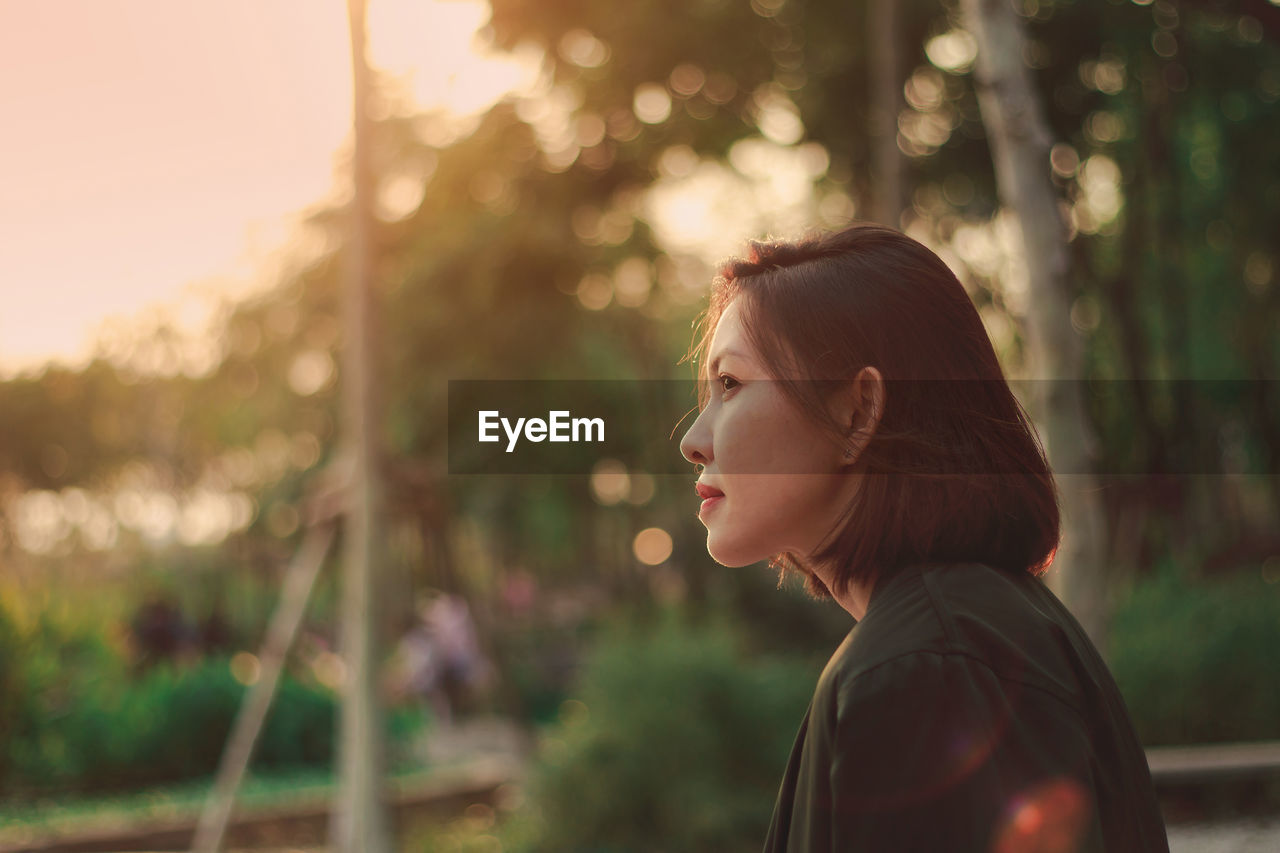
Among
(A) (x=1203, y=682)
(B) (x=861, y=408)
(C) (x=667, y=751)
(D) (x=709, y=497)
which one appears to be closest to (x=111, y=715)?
(C) (x=667, y=751)

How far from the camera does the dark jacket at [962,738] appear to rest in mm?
1081

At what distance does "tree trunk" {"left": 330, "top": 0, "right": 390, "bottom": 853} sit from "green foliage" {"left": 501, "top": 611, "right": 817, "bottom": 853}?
0.99 m

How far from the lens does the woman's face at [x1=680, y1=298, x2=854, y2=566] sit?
149 centimetres

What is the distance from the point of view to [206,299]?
20.8 m

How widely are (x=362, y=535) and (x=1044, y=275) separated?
363 centimetres

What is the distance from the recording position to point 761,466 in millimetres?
1505

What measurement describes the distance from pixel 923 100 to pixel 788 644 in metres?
6.50

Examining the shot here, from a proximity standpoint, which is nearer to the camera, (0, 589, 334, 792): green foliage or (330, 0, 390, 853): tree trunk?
(330, 0, 390, 853): tree trunk

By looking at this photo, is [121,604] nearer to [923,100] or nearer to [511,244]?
[511,244]

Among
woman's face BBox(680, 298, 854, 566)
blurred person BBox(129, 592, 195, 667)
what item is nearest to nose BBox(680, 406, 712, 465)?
woman's face BBox(680, 298, 854, 566)

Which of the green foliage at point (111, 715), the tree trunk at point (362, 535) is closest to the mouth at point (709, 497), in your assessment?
A: the tree trunk at point (362, 535)

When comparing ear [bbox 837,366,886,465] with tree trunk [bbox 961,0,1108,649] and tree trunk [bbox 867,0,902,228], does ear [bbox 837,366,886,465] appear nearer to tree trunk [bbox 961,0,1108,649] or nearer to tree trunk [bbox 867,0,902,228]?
tree trunk [bbox 961,0,1108,649]

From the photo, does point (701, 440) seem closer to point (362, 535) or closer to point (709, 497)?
point (709, 497)

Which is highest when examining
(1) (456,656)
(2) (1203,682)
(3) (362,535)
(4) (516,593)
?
(3) (362,535)
